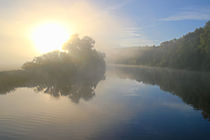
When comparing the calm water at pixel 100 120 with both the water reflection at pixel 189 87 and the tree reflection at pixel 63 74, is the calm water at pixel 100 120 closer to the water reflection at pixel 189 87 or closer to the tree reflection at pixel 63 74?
the water reflection at pixel 189 87

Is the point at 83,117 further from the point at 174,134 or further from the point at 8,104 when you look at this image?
the point at 8,104

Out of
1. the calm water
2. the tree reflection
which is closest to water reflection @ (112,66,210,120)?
the calm water

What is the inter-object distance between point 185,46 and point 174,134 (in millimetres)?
93716

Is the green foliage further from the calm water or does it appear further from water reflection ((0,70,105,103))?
the calm water

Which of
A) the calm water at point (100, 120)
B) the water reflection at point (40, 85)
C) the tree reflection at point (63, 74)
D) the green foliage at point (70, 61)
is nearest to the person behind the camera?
the calm water at point (100, 120)

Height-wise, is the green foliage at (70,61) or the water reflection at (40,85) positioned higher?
the green foliage at (70,61)

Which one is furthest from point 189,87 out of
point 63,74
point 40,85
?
point 63,74

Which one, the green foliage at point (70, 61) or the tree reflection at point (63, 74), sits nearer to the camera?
the tree reflection at point (63, 74)

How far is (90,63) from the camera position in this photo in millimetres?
74438

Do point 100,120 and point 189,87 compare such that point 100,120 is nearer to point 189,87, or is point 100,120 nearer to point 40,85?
point 40,85

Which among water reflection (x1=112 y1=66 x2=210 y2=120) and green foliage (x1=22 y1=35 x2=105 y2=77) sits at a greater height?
green foliage (x1=22 y1=35 x2=105 y2=77)

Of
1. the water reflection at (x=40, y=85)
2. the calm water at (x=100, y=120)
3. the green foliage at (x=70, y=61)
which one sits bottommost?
the calm water at (x=100, y=120)

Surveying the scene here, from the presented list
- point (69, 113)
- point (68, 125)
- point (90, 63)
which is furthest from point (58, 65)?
point (68, 125)

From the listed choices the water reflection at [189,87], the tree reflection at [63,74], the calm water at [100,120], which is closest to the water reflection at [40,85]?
the tree reflection at [63,74]
